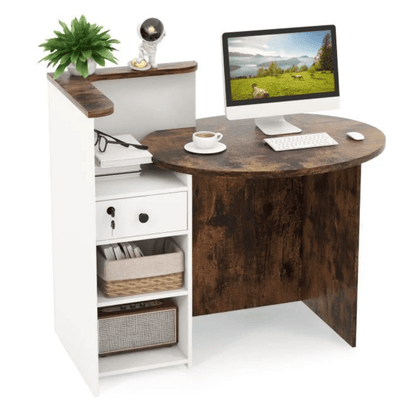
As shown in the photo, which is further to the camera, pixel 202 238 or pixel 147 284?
pixel 202 238

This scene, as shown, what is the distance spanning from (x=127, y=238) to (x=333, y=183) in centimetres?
105

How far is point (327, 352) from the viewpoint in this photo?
5.32 metres

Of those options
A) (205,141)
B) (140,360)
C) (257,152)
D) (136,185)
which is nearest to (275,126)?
(257,152)

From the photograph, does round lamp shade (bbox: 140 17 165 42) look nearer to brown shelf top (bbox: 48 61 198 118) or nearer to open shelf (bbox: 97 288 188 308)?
brown shelf top (bbox: 48 61 198 118)

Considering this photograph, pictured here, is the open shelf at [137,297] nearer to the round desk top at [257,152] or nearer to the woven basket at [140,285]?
the woven basket at [140,285]

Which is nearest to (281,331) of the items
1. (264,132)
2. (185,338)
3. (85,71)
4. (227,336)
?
(227,336)

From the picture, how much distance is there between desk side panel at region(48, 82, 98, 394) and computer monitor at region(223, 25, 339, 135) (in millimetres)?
741

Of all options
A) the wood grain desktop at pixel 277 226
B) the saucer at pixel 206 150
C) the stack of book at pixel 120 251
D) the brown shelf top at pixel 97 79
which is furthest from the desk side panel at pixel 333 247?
the stack of book at pixel 120 251

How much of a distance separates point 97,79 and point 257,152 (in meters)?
0.78

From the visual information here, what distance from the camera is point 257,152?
5.00 metres

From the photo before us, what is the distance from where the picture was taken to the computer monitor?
5152mm

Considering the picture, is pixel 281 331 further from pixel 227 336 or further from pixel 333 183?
pixel 333 183

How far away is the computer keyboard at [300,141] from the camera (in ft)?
16.5

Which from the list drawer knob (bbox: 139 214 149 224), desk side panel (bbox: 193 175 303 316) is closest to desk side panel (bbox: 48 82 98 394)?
drawer knob (bbox: 139 214 149 224)
